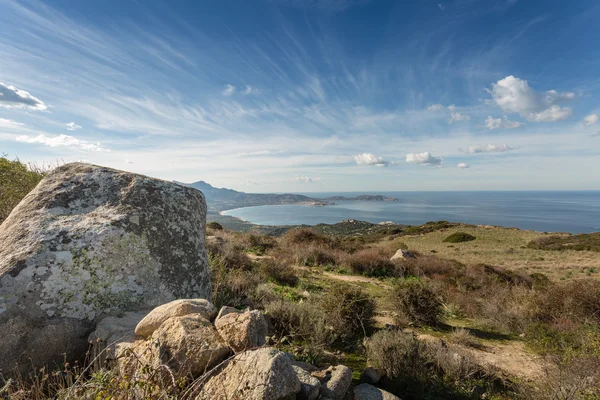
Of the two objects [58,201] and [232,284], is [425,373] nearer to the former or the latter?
[232,284]

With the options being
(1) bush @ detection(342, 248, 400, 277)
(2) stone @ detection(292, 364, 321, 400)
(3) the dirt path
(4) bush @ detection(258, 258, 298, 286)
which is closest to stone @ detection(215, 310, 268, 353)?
(2) stone @ detection(292, 364, 321, 400)

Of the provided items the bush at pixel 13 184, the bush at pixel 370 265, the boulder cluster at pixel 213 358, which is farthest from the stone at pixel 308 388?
the bush at pixel 370 265

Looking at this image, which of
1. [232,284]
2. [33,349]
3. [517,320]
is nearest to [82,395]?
[33,349]

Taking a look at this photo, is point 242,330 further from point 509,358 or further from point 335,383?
point 509,358

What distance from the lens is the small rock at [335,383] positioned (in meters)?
2.86

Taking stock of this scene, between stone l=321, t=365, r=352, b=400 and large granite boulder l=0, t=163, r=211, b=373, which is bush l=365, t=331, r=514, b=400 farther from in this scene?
large granite boulder l=0, t=163, r=211, b=373

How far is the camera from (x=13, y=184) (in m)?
7.77

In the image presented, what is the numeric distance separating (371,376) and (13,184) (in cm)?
971

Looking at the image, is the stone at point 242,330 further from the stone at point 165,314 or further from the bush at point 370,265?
the bush at point 370,265

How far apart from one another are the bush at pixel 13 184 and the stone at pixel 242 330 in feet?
25.3

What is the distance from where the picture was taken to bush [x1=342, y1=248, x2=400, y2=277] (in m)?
15.1

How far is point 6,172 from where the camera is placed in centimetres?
807

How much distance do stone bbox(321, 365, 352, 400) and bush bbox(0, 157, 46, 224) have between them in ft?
28.0

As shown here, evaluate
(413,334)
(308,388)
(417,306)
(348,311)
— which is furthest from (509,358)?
(308,388)
